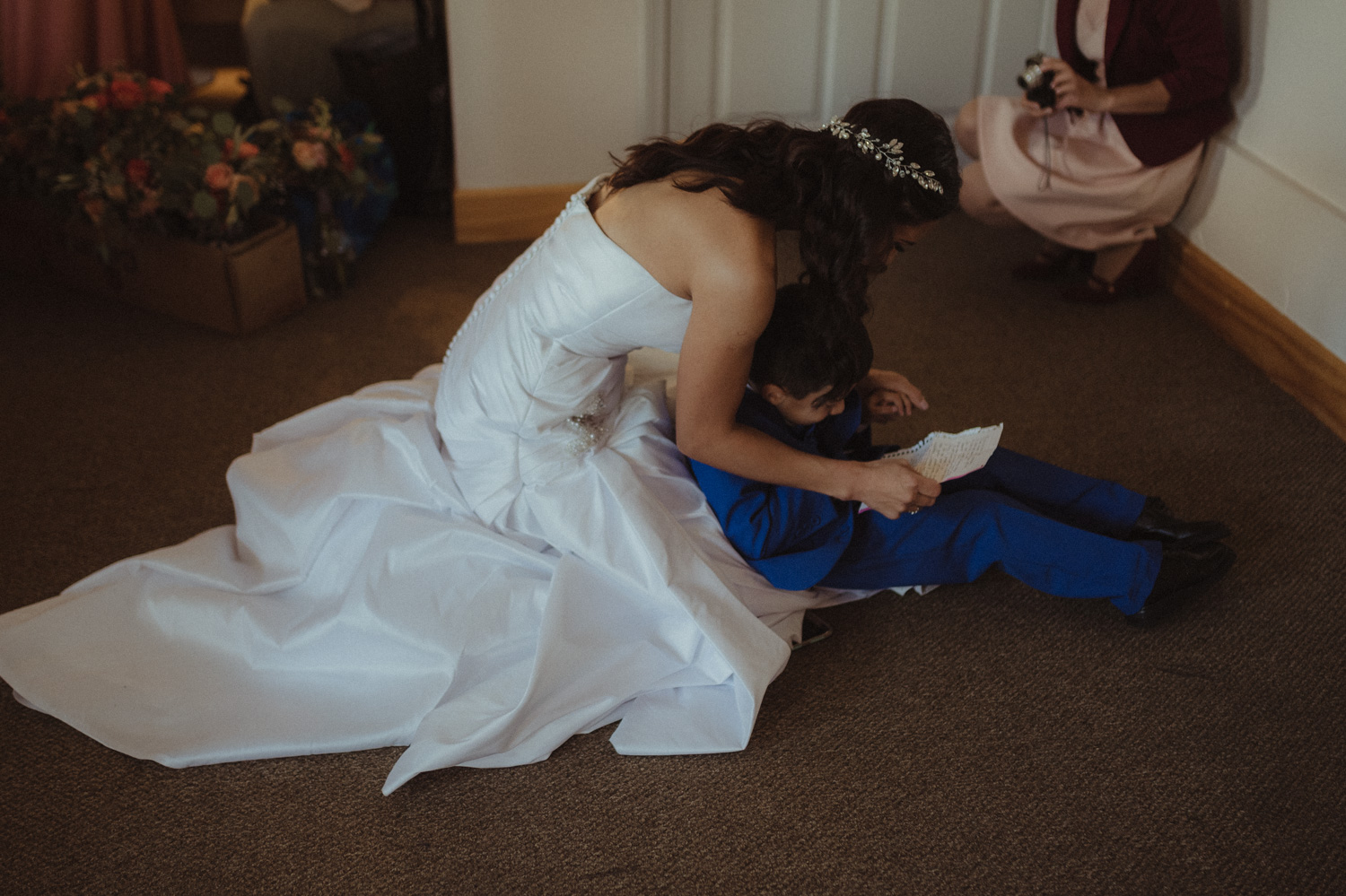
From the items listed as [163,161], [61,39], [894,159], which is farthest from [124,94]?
[894,159]

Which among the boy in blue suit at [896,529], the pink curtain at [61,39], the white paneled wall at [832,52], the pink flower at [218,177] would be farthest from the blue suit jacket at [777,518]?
the pink curtain at [61,39]

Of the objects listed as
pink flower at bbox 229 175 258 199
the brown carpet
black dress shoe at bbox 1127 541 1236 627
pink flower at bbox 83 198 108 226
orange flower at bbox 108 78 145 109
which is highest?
orange flower at bbox 108 78 145 109

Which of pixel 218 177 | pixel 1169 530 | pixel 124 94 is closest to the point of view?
pixel 1169 530

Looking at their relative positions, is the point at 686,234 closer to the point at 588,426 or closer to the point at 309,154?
the point at 588,426

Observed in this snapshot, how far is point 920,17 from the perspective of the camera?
2838mm

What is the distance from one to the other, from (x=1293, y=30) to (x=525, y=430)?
1849mm

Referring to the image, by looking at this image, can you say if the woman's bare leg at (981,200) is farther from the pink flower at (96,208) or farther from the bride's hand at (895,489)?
the pink flower at (96,208)

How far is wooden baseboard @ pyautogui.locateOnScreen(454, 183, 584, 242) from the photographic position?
282 centimetres

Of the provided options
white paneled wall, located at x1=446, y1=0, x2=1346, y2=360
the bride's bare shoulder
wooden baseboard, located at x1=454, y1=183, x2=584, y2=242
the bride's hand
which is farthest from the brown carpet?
wooden baseboard, located at x1=454, y1=183, x2=584, y2=242

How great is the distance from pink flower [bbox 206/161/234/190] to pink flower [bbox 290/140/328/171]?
0.55ft

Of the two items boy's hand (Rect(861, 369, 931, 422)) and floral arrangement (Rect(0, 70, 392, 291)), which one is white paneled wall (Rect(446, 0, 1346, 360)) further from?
boy's hand (Rect(861, 369, 931, 422))

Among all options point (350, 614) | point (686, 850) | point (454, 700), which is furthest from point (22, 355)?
point (686, 850)

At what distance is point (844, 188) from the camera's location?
1266 millimetres

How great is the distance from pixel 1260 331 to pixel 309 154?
210cm
